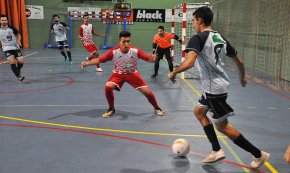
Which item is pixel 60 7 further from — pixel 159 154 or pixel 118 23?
pixel 159 154

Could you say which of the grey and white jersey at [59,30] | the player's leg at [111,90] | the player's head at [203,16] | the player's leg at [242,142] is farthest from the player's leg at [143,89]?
the grey and white jersey at [59,30]

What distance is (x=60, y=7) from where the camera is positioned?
67.7 ft

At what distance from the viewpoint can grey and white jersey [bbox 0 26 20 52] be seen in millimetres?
9180

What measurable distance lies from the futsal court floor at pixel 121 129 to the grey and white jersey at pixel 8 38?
1.09 meters

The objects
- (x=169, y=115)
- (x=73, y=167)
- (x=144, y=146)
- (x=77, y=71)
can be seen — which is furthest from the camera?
(x=77, y=71)

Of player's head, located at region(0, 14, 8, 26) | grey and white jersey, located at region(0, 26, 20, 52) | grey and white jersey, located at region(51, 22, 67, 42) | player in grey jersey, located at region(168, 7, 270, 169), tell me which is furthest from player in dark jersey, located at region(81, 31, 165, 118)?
grey and white jersey, located at region(51, 22, 67, 42)

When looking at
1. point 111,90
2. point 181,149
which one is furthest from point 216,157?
point 111,90

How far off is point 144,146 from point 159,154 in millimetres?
338

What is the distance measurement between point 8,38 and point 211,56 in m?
7.48

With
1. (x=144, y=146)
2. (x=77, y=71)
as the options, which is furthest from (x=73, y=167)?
(x=77, y=71)

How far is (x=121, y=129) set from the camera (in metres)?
5.16

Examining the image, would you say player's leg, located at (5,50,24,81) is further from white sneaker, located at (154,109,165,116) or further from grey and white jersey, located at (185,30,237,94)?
grey and white jersey, located at (185,30,237,94)

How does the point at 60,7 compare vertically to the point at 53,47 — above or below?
above

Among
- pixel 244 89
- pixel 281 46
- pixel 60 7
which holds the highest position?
pixel 60 7
